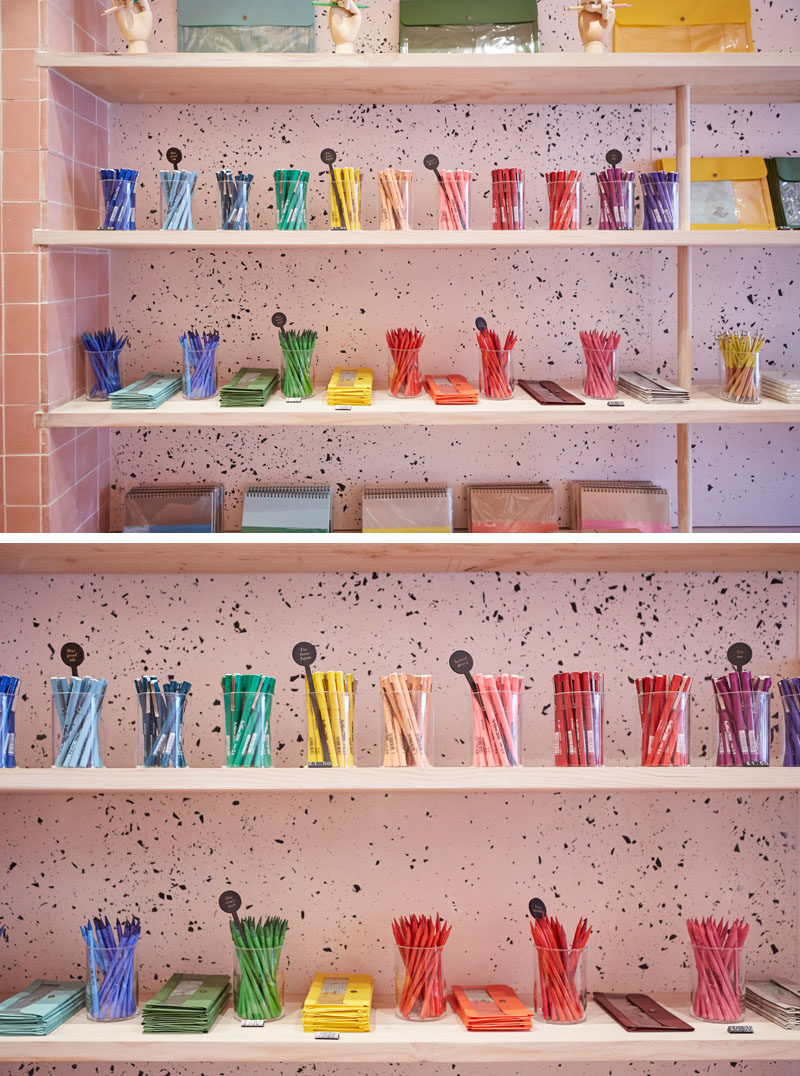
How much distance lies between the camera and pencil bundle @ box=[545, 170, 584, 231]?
8.20 ft

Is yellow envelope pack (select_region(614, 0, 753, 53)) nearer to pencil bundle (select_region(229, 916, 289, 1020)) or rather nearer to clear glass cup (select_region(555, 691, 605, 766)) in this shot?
clear glass cup (select_region(555, 691, 605, 766))

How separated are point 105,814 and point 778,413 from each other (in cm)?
170

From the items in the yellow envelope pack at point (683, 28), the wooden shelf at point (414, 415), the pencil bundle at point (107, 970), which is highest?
the yellow envelope pack at point (683, 28)

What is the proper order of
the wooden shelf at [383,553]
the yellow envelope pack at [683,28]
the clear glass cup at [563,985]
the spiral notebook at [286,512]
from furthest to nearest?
the yellow envelope pack at [683,28] → the spiral notebook at [286,512] → the clear glass cup at [563,985] → the wooden shelf at [383,553]

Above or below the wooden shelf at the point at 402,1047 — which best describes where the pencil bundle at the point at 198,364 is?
above

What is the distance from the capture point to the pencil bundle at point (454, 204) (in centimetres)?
249

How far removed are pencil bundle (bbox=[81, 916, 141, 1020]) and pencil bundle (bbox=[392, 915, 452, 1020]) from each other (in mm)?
558

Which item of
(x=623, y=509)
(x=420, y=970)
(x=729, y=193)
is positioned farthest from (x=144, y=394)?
(x=729, y=193)

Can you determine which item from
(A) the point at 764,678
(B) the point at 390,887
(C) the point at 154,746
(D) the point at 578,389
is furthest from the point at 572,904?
(D) the point at 578,389

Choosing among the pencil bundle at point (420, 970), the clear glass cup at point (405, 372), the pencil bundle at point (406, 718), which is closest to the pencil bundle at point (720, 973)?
the pencil bundle at point (420, 970)

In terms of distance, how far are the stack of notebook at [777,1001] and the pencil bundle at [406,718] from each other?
858 millimetres

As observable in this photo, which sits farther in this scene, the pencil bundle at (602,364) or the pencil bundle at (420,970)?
the pencil bundle at (602,364)

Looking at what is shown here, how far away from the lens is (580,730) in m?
2.39

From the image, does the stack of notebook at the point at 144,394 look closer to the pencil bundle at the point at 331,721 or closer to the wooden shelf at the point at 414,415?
the wooden shelf at the point at 414,415
